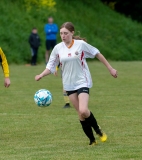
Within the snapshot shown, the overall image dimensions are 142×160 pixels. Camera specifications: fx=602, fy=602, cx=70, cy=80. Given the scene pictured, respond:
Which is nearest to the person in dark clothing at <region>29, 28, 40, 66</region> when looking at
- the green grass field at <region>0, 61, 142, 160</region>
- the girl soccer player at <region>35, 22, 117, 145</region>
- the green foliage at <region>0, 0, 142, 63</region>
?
the green foliage at <region>0, 0, 142, 63</region>

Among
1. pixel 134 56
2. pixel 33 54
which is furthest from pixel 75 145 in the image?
pixel 134 56

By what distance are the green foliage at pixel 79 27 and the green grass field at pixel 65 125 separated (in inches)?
503

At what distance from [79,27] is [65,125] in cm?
2675

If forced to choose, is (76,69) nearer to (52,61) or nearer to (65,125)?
(52,61)

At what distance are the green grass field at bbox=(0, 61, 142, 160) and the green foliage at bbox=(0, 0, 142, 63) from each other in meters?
12.8

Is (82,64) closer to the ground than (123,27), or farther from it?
farther from it

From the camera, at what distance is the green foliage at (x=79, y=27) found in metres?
31.8

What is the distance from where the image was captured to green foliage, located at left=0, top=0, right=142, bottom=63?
3183 cm

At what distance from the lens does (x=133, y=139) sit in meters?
9.42

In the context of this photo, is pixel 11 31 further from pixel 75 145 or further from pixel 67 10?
pixel 75 145

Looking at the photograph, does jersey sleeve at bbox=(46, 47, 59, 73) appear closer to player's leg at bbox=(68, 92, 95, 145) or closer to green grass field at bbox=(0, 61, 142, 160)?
player's leg at bbox=(68, 92, 95, 145)

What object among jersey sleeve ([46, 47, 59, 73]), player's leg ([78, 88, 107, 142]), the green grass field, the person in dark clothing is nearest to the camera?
the green grass field

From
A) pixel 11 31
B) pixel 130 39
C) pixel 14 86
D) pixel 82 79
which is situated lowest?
pixel 130 39

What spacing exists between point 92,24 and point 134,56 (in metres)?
3.85
